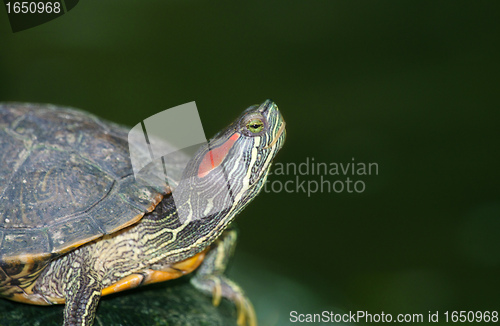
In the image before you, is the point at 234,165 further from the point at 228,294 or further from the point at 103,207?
the point at 228,294

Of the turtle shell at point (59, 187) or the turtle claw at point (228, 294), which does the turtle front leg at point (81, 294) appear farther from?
the turtle claw at point (228, 294)

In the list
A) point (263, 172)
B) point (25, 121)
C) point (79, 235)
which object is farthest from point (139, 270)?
point (25, 121)

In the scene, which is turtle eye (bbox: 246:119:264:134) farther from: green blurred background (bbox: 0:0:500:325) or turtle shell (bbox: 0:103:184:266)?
green blurred background (bbox: 0:0:500:325)

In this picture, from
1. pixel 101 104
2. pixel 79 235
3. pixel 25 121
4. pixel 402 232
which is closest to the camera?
pixel 79 235

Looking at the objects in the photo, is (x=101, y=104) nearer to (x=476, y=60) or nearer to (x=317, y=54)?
(x=317, y=54)

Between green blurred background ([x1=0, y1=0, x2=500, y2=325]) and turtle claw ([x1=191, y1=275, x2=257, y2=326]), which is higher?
green blurred background ([x1=0, y1=0, x2=500, y2=325])

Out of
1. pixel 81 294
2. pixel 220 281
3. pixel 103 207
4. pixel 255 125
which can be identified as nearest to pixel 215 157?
pixel 255 125

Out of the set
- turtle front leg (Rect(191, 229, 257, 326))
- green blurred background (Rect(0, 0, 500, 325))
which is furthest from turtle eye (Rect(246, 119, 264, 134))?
green blurred background (Rect(0, 0, 500, 325))
